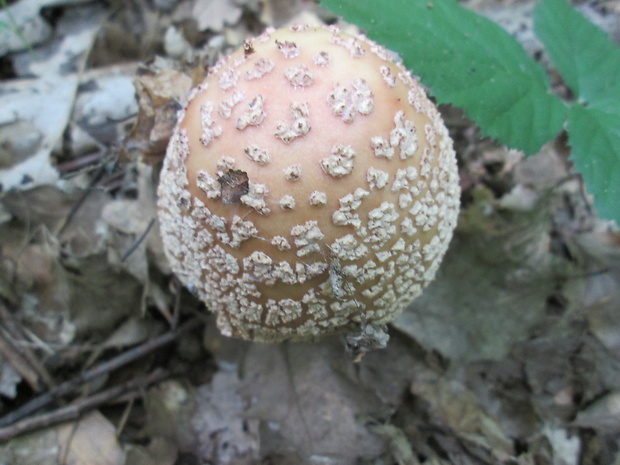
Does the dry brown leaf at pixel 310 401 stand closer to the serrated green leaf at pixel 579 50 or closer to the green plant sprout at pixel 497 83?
the green plant sprout at pixel 497 83

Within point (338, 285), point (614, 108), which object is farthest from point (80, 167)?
point (614, 108)

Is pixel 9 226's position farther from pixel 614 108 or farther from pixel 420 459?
pixel 614 108

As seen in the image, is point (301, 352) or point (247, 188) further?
point (301, 352)

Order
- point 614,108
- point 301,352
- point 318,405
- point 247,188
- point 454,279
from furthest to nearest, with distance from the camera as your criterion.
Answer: point 454,279, point 301,352, point 318,405, point 614,108, point 247,188

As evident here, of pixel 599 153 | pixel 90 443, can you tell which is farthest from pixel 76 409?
pixel 599 153

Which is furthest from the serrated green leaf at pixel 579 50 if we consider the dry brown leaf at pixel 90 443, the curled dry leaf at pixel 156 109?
the dry brown leaf at pixel 90 443

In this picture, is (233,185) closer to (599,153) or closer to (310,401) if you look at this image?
(310,401)
